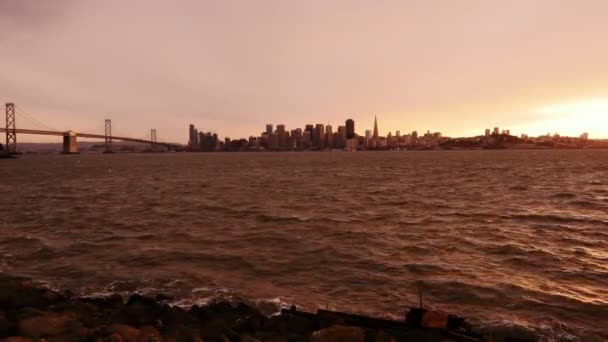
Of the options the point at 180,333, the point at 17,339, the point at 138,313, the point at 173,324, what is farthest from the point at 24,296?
the point at 180,333

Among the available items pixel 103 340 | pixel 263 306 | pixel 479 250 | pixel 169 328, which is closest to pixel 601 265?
pixel 479 250

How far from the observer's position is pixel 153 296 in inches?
441

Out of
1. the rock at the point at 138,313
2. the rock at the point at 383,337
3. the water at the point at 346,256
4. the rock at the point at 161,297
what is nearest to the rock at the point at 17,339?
the rock at the point at 138,313

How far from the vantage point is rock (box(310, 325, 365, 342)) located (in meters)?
7.55

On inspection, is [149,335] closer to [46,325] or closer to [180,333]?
[180,333]

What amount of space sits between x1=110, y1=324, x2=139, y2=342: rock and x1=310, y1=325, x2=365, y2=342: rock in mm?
3190

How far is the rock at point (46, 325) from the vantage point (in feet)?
25.0

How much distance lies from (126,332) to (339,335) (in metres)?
3.89

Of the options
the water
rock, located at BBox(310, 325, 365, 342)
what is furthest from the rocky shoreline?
the water

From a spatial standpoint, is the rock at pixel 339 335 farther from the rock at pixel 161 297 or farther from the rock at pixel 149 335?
the rock at pixel 161 297

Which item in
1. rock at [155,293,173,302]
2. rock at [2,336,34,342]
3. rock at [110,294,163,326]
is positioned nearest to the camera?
rock at [2,336,34,342]

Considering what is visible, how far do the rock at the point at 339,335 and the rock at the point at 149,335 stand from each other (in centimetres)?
282

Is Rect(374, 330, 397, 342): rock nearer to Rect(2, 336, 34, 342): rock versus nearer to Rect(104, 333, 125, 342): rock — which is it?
Rect(104, 333, 125, 342): rock

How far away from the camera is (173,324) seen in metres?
8.45
